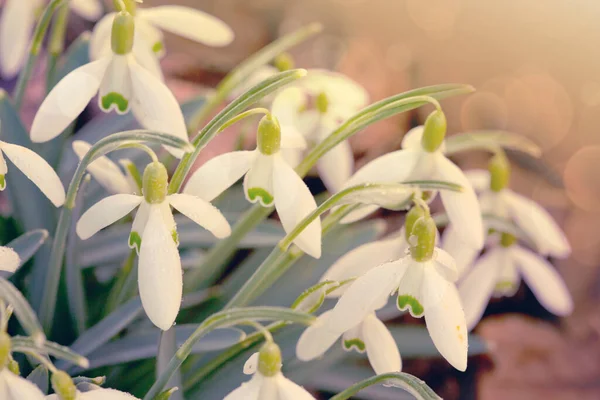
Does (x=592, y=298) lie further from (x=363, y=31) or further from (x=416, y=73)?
(x=363, y=31)

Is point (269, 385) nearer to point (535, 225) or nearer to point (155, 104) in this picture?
point (155, 104)

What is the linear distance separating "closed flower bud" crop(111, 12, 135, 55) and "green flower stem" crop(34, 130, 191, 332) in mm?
89

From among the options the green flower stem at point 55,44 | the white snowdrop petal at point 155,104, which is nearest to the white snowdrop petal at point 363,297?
the white snowdrop petal at point 155,104

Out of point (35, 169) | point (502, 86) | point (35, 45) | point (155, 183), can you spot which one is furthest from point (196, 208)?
point (502, 86)

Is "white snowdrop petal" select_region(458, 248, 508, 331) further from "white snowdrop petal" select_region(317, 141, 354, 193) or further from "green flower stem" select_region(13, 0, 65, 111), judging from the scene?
"green flower stem" select_region(13, 0, 65, 111)

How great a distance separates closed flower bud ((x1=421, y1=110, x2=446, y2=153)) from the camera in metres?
0.67

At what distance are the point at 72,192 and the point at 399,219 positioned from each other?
84 cm

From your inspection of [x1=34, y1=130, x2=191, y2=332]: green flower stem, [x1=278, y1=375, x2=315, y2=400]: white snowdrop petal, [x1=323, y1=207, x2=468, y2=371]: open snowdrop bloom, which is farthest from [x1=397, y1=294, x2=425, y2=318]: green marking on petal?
[x1=34, y1=130, x2=191, y2=332]: green flower stem

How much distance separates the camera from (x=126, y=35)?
25.5 inches

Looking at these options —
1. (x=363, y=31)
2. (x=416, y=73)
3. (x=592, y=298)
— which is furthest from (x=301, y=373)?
(x=363, y=31)

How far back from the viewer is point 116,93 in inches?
25.8

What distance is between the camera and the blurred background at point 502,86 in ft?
4.10

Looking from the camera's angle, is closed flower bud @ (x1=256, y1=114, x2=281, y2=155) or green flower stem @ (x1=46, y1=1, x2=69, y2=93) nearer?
closed flower bud @ (x1=256, y1=114, x2=281, y2=155)

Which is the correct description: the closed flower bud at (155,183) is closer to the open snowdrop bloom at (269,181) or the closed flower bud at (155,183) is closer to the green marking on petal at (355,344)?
the open snowdrop bloom at (269,181)
